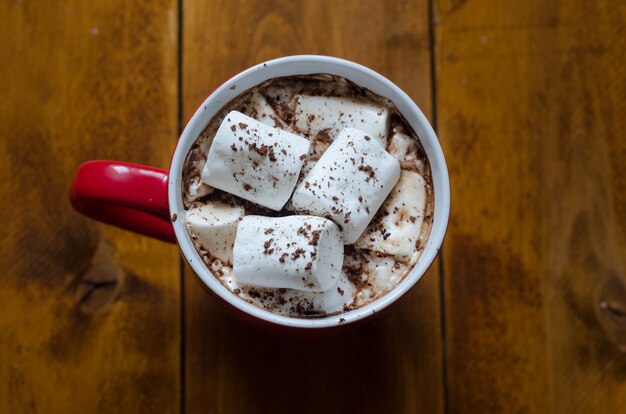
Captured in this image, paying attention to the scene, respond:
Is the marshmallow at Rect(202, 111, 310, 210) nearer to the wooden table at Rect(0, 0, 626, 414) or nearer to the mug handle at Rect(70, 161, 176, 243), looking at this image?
the mug handle at Rect(70, 161, 176, 243)

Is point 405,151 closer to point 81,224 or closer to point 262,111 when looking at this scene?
point 262,111

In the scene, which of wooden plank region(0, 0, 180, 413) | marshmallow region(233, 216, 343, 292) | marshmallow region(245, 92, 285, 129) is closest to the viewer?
marshmallow region(233, 216, 343, 292)

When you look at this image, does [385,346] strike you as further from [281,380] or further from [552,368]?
[552,368]

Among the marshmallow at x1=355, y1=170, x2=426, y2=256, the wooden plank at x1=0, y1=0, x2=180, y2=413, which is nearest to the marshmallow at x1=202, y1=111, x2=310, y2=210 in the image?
the marshmallow at x1=355, y1=170, x2=426, y2=256

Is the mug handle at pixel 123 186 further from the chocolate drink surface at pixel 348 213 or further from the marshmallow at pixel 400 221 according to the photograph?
the marshmallow at pixel 400 221

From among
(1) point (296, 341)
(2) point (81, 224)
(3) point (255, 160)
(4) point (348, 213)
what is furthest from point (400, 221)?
(2) point (81, 224)

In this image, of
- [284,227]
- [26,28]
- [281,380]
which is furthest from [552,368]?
[26,28]
